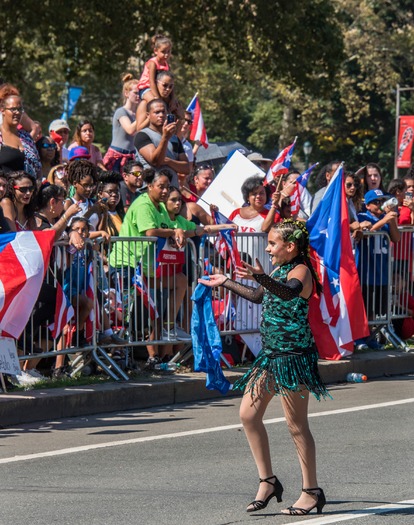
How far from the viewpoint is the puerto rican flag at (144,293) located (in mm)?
11484

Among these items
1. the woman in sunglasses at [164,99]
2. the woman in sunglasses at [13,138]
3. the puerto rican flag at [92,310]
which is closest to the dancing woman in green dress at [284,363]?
the puerto rican flag at [92,310]

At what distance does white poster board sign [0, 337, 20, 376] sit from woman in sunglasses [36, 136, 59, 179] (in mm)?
4101

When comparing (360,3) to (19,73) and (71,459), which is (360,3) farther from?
(71,459)

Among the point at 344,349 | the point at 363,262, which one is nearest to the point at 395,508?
the point at 344,349

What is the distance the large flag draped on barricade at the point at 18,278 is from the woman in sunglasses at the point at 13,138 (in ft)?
6.78

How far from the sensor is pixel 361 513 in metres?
6.50

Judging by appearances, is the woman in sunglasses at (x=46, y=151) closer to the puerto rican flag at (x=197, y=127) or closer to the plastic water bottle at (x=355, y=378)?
the puerto rican flag at (x=197, y=127)

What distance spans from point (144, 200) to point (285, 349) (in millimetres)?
5173

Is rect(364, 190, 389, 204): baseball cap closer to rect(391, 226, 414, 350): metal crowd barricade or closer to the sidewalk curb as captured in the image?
rect(391, 226, 414, 350): metal crowd barricade

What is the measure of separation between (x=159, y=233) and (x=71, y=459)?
390cm

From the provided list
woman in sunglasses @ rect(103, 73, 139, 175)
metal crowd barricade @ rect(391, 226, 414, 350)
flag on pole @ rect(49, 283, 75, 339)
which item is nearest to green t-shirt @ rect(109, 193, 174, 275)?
flag on pole @ rect(49, 283, 75, 339)

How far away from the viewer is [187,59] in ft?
90.2

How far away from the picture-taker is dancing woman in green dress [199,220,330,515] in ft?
21.8

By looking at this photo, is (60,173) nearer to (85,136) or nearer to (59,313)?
(85,136)
